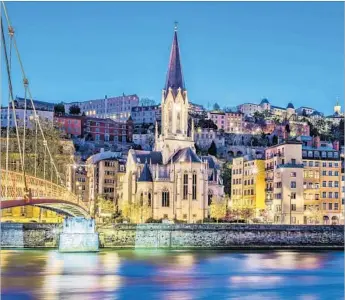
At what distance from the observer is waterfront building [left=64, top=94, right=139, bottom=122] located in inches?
5689

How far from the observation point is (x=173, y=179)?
69812 mm

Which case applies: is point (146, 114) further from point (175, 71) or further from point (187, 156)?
point (187, 156)

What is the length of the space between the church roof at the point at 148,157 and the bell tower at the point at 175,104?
1166 millimetres

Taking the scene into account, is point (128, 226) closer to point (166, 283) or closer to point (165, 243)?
point (165, 243)

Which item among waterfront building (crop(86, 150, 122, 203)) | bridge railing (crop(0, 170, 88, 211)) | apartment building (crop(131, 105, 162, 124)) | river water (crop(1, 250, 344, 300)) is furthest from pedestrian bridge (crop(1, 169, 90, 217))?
apartment building (crop(131, 105, 162, 124))

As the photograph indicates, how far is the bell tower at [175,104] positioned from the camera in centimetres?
7606

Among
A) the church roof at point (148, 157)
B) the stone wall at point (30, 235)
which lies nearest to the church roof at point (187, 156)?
the church roof at point (148, 157)

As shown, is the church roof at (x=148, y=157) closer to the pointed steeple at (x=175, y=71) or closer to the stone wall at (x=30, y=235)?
the pointed steeple at (x=175, y=71)

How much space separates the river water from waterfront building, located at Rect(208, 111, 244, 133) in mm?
91615

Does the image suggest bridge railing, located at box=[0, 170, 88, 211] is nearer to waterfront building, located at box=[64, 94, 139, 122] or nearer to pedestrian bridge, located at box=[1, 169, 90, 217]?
pedestrian bridge, located at box=[1, 169, 90, 217]

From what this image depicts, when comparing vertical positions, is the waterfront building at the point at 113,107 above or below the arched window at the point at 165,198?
above

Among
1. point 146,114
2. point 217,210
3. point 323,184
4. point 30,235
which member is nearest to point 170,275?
point 30,235

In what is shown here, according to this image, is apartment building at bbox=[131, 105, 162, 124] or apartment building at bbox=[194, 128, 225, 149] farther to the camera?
apartment building at bbox=[131, 105, 162, 124]

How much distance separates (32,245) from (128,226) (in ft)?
20.9
